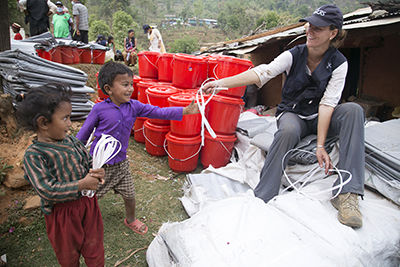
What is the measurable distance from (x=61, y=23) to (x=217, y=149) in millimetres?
6533

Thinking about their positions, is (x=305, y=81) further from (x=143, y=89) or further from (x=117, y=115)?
(x=143, y=89)

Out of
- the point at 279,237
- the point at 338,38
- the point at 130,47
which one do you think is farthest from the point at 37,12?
the point at 279,237

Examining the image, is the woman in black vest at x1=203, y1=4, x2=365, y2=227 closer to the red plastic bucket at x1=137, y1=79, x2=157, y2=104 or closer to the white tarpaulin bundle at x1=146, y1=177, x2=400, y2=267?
the white tarpaulin bundle at x1=146, y1=177, x2=400, y2=267

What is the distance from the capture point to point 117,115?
6.03 ft

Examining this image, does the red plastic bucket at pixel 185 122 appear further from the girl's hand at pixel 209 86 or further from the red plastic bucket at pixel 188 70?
the girl's hand at pixel 209 86

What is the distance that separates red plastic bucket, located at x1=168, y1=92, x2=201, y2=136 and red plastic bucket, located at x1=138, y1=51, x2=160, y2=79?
55.9 inches

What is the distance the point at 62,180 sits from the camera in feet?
4.07

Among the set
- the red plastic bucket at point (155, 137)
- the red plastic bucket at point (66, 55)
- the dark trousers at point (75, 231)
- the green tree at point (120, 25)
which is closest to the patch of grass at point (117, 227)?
the dark trousers at point (75, 231)

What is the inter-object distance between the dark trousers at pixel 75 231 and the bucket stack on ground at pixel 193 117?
1.79m

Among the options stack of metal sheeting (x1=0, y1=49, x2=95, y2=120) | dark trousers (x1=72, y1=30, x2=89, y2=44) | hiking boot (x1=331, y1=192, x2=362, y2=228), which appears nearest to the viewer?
hiking boot (x1=331, y1=192, x2=362, y2=228)

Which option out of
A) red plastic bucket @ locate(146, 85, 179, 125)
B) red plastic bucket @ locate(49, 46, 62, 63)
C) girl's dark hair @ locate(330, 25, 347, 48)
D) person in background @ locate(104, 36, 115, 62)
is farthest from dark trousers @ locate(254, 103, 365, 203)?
person in background @ locate(104, 36, 115, 62)

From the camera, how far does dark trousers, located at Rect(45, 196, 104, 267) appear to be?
4.27 ft

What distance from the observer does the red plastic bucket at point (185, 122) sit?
3023 millimetres

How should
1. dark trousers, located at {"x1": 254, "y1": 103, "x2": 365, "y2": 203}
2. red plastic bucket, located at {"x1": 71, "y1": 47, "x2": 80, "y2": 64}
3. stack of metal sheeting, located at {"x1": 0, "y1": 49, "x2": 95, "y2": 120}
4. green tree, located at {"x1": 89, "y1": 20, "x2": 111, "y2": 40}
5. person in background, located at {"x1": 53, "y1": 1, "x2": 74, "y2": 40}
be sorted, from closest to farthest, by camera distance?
1. dark trousers, located at {"x1": 254, "y1": 103, "x2": 365, "y2": 203}
2. stack of metal sheeting, located at {"x1": 0, "y1": 49, "x2": 95, "y2": 120}
3. red plastic bucket, located at {"x1": 71, "y1": 47, "x2": 80, "y2": 64}
4. person in background, located at {"x1": 53, "y1": 1, "x2": 74, "y2": 40}
5. green tree, located at {"x1": 89, "y1": 20, "x2": 111, "y2": 40}
